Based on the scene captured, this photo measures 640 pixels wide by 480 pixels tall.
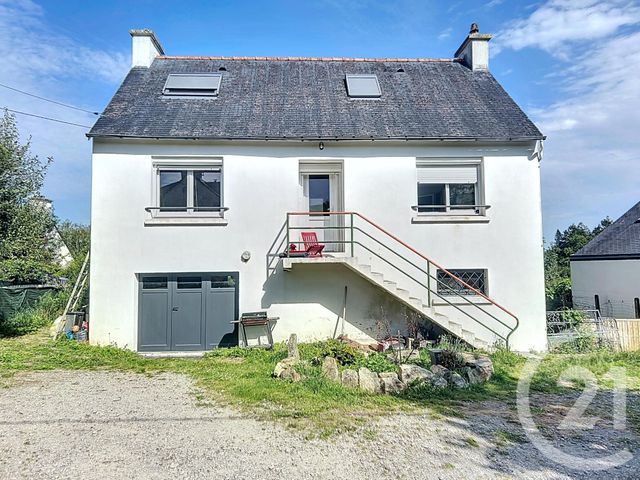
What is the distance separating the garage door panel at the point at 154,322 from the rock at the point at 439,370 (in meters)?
6.55

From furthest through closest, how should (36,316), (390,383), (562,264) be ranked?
1. (562,264)
2. (36,316)
3. (390,383)

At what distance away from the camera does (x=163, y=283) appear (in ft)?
33.1

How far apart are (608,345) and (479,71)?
30.5 ft

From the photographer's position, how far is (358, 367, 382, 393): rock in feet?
21.3

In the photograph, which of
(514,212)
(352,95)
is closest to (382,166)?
(352,95)

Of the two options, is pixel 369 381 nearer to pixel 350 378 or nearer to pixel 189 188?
pixel 350 378

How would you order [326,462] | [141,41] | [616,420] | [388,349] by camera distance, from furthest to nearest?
[141,41] → [388,349] → [616,420] → [326,462]

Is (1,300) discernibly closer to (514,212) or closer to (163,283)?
(163,283)

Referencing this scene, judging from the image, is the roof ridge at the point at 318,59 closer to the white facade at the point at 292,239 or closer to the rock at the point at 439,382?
the white facade at the point at 292,239

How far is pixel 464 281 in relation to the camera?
10.5m

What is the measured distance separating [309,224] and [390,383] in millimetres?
5153

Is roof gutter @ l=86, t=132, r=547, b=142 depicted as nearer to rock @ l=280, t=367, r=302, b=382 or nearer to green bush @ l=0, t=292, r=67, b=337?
rock @ l=280, t=367, r=302, b=382

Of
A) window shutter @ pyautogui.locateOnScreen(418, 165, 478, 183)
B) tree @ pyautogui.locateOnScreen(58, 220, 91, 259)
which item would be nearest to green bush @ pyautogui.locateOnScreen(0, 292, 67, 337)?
window shutter @ pyautogui.locateOnScreen(418, 165, 478, 183)

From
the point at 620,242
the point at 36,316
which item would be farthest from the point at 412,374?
the point at 620,242
